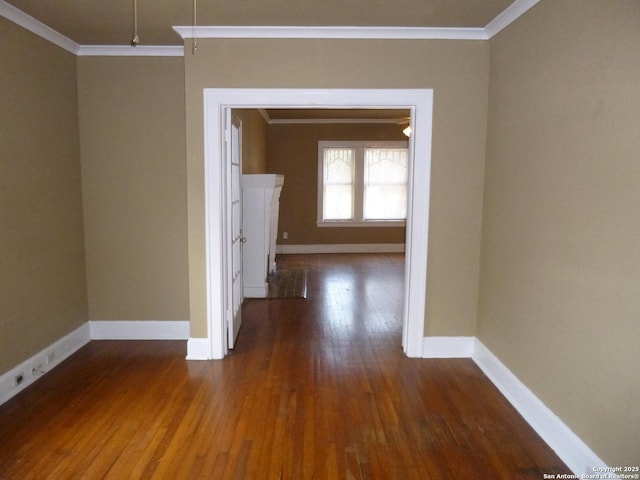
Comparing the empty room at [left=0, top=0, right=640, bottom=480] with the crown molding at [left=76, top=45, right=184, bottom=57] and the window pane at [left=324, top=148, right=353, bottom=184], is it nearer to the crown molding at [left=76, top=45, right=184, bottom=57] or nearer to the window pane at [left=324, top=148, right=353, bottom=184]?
the crown molding at [left=76, top=45, right=184, bottom=57]

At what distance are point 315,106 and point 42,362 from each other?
9.29 feet

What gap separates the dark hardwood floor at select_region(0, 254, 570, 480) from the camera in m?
2.48

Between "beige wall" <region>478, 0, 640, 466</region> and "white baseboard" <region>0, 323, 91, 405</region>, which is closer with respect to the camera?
"beige wall" <region>478, 0, 640, 466</region>

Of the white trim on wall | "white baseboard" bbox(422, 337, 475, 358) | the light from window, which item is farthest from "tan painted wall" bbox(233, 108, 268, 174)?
"white baseboard" bbox(422, 337, 475, 358)

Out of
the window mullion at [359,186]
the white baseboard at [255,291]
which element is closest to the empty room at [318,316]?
the white baseboard at [255,291]

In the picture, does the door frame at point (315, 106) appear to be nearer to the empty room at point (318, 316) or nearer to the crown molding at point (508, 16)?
the empty room at point (318, 316)

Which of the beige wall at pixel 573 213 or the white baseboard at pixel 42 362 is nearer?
the beige wall at pixel 573 213

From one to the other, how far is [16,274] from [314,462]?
2.39 m

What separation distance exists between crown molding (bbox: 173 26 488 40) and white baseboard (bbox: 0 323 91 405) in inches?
103

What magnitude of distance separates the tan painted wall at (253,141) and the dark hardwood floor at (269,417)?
2.70 meters

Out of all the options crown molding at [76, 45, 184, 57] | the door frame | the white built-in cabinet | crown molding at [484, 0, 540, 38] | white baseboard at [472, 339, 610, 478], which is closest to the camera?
white baseboard at [472, 339, 610, 478]

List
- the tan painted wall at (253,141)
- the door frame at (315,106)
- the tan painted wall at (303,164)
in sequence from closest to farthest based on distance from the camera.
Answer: the door frame at (315,106)
the tan painted wall at (253,141)
the tan painted wall at (303,164)

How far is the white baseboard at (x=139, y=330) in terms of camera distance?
436 cm

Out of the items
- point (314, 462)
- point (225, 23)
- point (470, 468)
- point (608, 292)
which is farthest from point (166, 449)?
point (225, 23)
